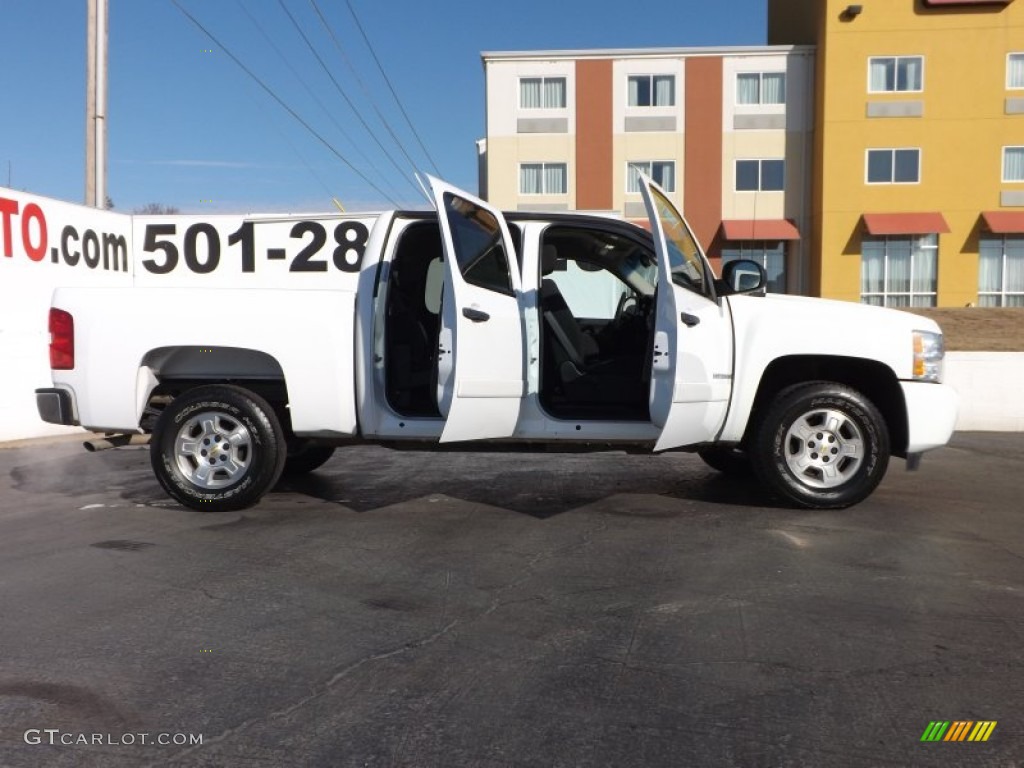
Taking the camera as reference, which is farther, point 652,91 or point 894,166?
point 652,91

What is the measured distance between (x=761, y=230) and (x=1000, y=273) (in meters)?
8.64

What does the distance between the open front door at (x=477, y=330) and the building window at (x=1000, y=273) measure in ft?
104

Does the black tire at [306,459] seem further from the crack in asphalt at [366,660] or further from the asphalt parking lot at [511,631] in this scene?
the crack in asphalt at [366,660]

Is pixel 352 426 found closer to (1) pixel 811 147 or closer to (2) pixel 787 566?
(2) pixel 787 566

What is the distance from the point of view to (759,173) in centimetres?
3375

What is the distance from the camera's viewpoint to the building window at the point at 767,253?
34000 mm

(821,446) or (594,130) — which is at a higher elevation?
(594,130)

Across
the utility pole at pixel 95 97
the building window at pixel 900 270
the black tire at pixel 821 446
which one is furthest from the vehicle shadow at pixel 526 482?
the building window at pixel 900 270

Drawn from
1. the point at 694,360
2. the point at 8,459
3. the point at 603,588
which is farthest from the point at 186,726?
the point at 8,459

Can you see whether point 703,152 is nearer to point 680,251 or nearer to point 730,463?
point 730,463

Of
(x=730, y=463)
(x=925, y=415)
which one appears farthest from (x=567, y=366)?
(x=925, y=415)

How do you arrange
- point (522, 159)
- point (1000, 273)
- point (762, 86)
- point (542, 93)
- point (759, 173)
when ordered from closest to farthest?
point (1000, 273) → point (762, 86) → point (759, 173) → point (542, 93) → point (522, 159)

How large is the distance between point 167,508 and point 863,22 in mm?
32275

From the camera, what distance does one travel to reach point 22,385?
11.1 m
